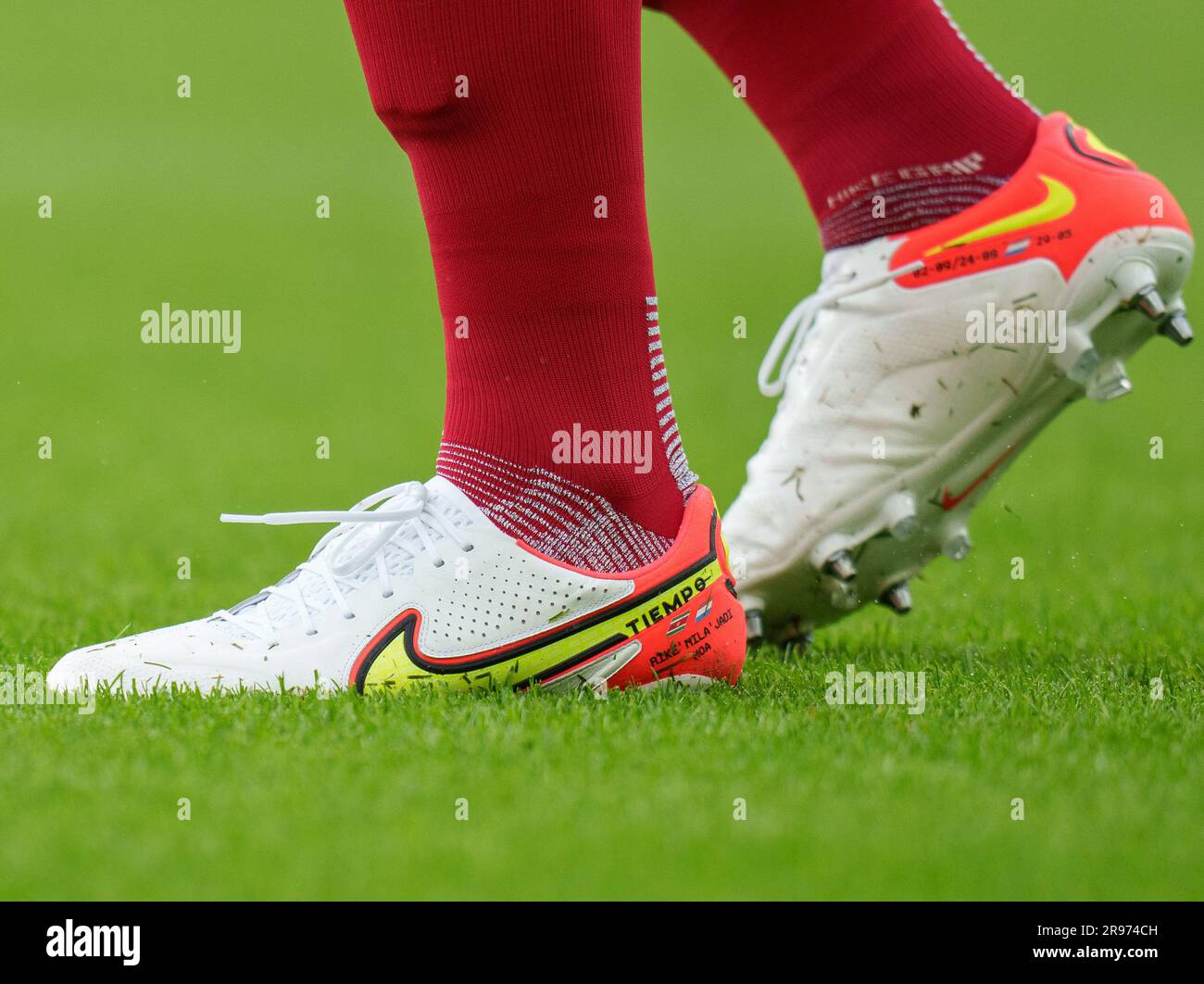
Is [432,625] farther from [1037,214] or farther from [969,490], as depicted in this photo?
[1037,214]

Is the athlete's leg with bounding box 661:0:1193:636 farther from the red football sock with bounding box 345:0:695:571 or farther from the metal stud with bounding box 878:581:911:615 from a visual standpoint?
the red football sock with bounding box 345:0:695:571

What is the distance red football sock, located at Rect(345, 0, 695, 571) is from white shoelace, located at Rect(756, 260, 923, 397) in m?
0.33

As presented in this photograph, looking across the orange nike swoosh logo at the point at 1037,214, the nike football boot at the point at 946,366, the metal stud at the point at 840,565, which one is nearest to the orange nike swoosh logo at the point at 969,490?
the nike football boot at the point at 946,366

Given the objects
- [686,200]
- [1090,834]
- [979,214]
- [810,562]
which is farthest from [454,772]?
[686,200]

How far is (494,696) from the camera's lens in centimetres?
129

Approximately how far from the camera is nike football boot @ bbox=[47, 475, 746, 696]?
1295mm

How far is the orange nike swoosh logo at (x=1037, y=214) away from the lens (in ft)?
5.16

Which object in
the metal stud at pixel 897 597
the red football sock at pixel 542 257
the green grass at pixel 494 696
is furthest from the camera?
the metal stud at pixel 897 597

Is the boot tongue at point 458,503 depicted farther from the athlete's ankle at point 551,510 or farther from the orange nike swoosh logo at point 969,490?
the orange nike swoosh logo at point 969,490

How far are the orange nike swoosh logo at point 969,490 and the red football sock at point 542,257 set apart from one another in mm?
367

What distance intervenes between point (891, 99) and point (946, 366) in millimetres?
298

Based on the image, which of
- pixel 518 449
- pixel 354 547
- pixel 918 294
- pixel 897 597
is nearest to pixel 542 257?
pixel 518 449

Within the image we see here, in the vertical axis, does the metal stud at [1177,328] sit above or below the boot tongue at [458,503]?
above

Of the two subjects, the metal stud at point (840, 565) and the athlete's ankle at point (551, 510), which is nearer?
the athlete's ankle at point (551, 510)
